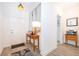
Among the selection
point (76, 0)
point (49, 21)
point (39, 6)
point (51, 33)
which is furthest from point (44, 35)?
point (76, 0)

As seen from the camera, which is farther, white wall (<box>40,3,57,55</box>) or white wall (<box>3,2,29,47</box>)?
white wall (<box>40,3,57,55</box>)

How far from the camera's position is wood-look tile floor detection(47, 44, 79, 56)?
5.76ft

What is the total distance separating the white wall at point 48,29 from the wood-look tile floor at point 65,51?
3.7 inches

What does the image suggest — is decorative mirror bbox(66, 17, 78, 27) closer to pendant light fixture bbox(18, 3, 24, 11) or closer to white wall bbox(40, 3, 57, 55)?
white wall bbox(40, 3, 57, 55)

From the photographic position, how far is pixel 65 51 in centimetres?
182

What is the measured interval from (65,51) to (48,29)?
528 mm

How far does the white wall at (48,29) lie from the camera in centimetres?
190

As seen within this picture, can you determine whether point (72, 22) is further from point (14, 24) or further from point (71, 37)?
point (14, 24)

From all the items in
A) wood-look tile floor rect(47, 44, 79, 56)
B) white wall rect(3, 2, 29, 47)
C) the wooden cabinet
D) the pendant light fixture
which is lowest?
wood-look tile floor rect(47, 44, 79, 56)

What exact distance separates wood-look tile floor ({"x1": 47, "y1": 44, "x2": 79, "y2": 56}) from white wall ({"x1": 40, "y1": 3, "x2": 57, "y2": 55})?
0.31 feet

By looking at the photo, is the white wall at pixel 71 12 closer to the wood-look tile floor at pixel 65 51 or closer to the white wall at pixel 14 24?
the wood-look tile floor at pixel 65 51

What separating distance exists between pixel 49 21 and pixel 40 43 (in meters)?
0.47

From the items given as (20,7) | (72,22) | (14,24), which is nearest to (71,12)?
(72,22)

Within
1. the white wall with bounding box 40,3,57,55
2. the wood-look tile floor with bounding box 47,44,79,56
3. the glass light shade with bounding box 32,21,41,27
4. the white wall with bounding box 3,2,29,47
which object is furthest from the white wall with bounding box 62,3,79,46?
the white wall with bounding box 3,2,29,47
